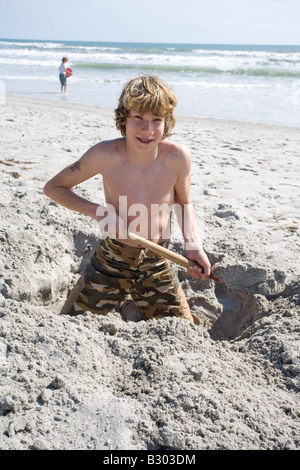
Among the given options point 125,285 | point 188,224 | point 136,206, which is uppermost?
point 136,206

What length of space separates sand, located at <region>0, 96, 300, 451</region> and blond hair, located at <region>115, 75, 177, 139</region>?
1.04 meters

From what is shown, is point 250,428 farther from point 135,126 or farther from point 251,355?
point 135,126

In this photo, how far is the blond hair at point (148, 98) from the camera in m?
2.28

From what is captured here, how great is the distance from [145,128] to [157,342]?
3.44 ft

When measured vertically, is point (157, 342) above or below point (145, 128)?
below

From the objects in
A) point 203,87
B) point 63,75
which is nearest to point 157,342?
point 63,75

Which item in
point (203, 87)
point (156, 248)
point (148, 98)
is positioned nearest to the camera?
point (156, 248)

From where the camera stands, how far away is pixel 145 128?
2311 mm

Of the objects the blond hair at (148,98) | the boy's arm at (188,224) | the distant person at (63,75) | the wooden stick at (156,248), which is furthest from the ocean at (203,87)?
the wooden stick at (156,248)

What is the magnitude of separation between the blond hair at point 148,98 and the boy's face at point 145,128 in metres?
0.03

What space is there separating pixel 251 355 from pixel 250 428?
19.7 inches

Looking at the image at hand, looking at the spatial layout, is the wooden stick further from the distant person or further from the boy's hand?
the distant person

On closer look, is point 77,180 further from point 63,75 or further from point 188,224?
point 63,75

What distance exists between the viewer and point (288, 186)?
4.54m
